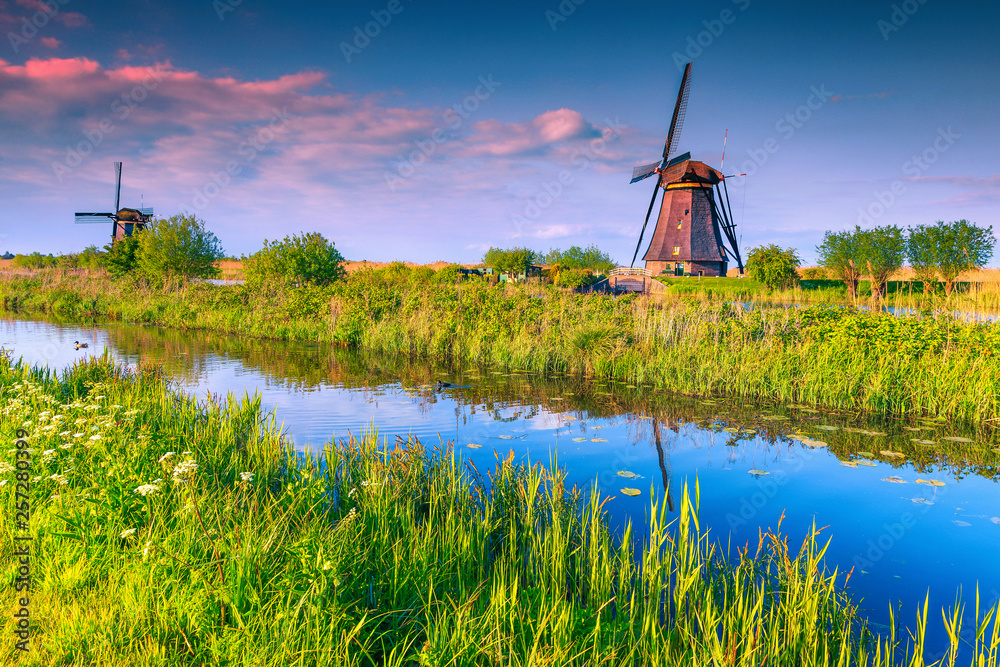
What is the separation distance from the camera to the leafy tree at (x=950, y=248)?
36.2 meters

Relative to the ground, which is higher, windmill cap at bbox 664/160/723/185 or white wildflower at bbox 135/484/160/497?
windmill cap at bbox 664/160/723/185

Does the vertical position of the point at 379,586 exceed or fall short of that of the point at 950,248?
it falls short

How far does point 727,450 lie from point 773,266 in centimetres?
3370

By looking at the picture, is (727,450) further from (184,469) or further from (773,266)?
(773,266)

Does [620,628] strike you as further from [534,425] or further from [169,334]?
[169,334]

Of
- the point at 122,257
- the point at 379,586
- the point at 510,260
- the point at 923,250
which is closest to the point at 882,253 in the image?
the point at 923,250

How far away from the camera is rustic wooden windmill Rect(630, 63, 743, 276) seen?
39.0 metres

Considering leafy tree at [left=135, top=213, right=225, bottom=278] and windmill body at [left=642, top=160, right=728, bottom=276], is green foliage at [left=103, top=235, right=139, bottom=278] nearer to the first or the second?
leafy tree at [left=135, top=213, right=225, bottom=278]

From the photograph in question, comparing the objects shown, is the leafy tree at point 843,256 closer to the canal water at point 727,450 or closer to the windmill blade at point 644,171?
the windmill blade at point 644,171

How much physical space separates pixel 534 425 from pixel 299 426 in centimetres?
360

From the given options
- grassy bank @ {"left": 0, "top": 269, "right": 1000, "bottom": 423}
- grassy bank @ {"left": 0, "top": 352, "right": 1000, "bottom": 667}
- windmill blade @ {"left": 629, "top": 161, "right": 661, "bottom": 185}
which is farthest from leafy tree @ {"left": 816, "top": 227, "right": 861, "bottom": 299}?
grassy bank @ {"left": 0, "top": 352, "right": 1000, "bottom": 667}

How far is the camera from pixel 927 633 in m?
3.68

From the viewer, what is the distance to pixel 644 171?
4206cm

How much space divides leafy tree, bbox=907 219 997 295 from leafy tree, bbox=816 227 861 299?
352 centimetres
